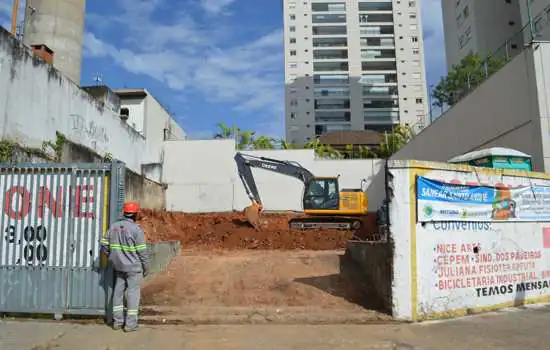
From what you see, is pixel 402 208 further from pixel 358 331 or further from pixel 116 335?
pixel 116 335

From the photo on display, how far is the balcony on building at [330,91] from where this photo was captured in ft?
256

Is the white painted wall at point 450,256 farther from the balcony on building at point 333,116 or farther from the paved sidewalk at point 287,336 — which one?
the balcony on building at point 333,116

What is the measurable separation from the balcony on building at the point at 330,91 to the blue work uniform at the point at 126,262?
73.6 m

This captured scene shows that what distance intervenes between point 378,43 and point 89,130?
67.4 metres

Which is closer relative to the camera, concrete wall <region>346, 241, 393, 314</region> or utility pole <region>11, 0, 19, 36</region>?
concrete wall <region>346, 241, 393, 314</region>

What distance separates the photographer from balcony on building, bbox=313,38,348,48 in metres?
79.9

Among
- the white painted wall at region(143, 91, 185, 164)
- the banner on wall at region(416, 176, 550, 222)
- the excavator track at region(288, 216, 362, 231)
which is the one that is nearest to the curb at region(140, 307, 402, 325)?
the banner on wall at region(416, 176, 550, 222)

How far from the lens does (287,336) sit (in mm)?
6168

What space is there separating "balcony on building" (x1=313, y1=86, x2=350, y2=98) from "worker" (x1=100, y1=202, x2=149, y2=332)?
73634 mm

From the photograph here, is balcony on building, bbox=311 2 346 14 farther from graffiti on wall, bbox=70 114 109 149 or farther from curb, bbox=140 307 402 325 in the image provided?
curb, bbox=140 307 402 325

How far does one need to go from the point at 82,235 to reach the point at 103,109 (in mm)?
17738

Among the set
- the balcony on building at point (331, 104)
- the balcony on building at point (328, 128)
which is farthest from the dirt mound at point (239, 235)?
the balcony on building at point (331, 104)

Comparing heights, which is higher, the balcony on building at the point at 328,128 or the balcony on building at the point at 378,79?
the balcony on building at the point at 378,79

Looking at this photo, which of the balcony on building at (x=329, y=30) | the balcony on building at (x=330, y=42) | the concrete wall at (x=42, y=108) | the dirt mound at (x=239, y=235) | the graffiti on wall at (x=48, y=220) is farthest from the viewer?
the balcony on building at (x=329, y=30)
